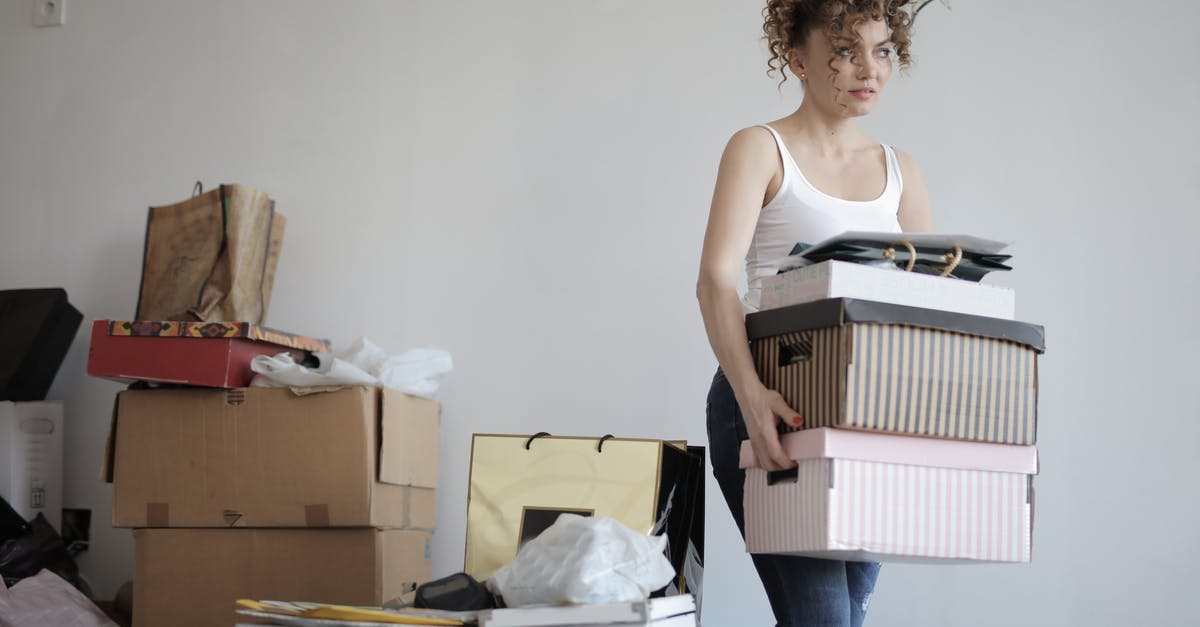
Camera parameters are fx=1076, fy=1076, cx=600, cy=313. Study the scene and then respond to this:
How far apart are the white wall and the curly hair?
1.00m

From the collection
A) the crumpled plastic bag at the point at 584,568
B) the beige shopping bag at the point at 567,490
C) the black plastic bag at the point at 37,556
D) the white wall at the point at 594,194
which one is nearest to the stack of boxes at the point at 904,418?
the crumpled plastic bag at the point at 584,568

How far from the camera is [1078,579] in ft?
6.91

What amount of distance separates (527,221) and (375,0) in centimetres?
72

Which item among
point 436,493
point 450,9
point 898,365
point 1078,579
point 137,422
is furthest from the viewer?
point 450,9

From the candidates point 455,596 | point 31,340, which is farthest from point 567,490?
point 31,340

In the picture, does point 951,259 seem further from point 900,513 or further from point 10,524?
point 10,524

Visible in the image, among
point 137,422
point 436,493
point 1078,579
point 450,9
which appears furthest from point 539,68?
point 1078,579

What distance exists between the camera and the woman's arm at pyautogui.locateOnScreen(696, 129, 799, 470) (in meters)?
1.17

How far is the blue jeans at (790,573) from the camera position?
3.95ft

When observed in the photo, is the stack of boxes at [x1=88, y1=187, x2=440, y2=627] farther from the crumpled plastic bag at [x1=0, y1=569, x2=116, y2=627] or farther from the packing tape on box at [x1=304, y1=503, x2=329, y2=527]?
the crumpled plastic bag at [x1=0, y1=569, x2=116, y2=627]

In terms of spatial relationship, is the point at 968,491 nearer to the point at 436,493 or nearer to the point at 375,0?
the point at 436,493

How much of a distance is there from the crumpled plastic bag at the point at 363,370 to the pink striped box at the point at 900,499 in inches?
48.4

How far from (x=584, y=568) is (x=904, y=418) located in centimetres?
37

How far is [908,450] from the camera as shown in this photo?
1107 millimetres
